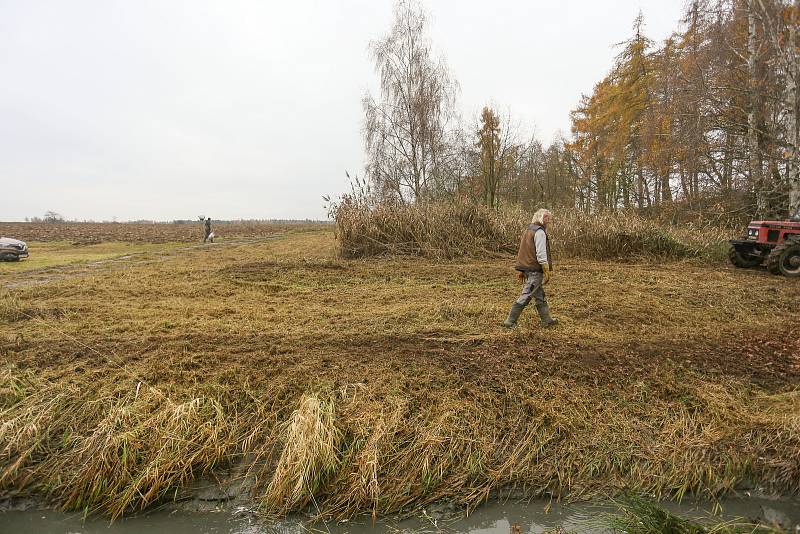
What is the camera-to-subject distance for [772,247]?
9516mm

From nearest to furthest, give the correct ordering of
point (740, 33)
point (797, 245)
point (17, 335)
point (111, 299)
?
1. point (17, 335)
2. point (111, 299)
3. point (797, 245)
4. point (740, 33)

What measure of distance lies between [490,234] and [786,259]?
721 cm

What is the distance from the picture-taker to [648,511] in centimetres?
281

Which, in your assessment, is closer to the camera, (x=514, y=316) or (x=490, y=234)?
(x=514, y=316)

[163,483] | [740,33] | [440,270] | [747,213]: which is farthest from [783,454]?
[740,33]

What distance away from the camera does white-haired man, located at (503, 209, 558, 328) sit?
5559 mm

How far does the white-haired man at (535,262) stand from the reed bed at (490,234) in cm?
696

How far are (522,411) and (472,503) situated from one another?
103 cm

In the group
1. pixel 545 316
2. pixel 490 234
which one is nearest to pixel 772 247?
pixel 490 234

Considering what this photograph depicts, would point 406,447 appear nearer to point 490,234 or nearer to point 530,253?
point 530,253

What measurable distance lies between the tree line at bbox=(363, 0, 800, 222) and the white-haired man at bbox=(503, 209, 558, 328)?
8.94m

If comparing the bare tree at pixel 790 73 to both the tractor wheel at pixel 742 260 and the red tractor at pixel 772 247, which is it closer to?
the tractor wheel at pixel 742 260

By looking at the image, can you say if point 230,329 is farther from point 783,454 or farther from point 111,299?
point 783,454

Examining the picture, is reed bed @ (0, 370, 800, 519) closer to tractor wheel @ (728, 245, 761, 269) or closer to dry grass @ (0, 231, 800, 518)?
dry grass @ (0, 231, 800, 518)
